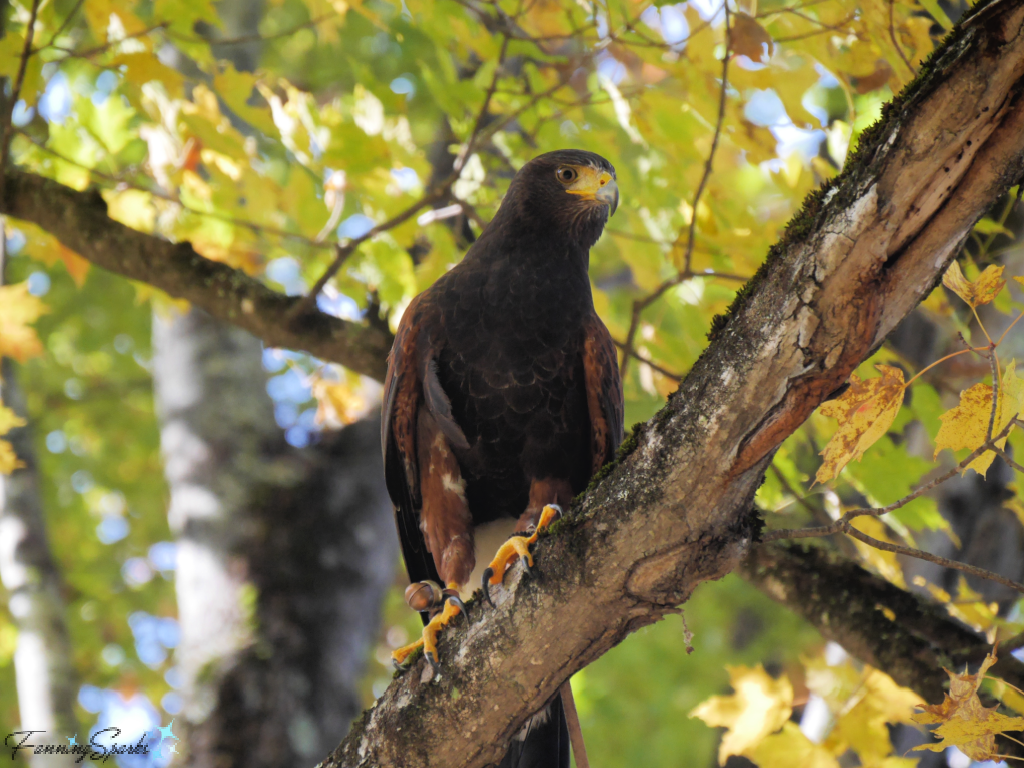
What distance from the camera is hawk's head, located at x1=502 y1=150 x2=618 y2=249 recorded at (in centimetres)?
338

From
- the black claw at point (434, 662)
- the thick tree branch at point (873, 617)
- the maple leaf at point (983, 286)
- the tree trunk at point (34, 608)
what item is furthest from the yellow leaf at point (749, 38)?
the tree trunk at point (34, 608)

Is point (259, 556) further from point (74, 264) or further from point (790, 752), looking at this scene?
point (790, 752)

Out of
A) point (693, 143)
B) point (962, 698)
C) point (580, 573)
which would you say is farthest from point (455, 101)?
point (962, 698)

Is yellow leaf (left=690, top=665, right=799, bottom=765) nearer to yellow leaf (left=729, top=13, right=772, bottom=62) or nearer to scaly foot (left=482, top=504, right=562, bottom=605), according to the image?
scaly foot (left=482, top=504, right=562, bottom=605)

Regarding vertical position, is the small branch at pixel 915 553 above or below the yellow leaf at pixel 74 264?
below

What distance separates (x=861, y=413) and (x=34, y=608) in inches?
163

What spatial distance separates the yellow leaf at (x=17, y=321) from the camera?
374cm

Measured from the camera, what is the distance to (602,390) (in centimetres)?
306

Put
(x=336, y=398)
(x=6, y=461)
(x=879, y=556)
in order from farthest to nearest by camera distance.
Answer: (x=336, y=398) → (x=6, y=461) → (x=879, y=556)

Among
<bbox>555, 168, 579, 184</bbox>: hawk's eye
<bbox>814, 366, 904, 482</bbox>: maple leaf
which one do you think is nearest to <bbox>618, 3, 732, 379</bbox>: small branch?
<bbox>555, 168, 579, 184</bbox>: hawk's eye

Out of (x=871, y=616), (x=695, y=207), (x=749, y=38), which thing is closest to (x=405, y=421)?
(x=695, y=207)

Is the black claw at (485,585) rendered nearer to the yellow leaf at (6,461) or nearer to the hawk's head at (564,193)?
the hawk's head at (564,193)

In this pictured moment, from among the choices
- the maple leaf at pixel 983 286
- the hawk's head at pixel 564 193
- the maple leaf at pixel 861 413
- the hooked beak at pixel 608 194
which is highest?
the hawk's head at pixel 564 193

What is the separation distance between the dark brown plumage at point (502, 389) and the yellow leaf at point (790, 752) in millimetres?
1151
